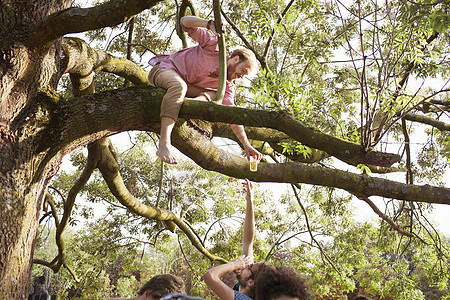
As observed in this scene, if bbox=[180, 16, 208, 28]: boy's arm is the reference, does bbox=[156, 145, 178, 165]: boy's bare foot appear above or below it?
below

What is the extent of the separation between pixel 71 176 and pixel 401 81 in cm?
867

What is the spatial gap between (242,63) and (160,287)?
1.75 meters

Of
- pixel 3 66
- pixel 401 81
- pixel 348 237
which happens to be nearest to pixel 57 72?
pixel 3 66

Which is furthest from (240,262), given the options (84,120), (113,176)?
(113,176)

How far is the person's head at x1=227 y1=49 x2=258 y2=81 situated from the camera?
2914mm

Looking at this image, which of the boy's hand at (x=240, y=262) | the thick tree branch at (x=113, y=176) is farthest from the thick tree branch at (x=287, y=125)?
the thick tree branch at (x=113, y=176)

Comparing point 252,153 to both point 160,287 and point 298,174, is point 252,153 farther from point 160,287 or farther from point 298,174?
point 160,287

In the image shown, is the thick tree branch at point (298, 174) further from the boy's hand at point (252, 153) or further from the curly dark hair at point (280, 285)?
the curly dark hair at point (280, 285)

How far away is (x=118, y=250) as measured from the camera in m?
8.23

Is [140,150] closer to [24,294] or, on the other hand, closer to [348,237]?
[348,237]

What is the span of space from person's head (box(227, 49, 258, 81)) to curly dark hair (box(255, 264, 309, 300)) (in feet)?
5.59

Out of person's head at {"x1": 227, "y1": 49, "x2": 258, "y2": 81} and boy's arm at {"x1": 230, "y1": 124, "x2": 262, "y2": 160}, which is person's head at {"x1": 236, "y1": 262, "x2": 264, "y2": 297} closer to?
boy's arm at {"x1": 230, "y1": 124, "x2": 262, "y2": 160}

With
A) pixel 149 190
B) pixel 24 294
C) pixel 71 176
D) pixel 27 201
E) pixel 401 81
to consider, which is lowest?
pixel 24 294

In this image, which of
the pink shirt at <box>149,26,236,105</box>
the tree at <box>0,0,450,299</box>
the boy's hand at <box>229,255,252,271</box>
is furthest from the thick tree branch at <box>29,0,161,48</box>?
the boy's hand at <box>229,255,252,271</box>
